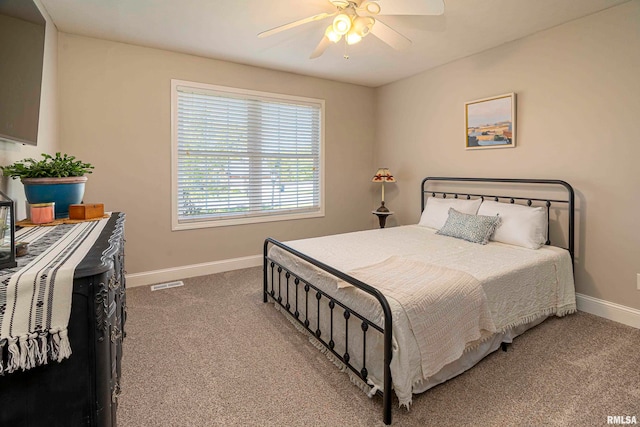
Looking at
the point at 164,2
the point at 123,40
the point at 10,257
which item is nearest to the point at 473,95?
the point at 164,2

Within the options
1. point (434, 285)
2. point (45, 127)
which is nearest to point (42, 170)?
point (45, 127)

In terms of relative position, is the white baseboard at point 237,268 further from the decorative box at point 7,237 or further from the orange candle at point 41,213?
the decorative box at point 7,237

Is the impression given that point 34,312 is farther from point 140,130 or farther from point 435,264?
point 140,130

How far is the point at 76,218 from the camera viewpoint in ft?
5.93

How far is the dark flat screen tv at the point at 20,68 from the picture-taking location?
1.46 metres

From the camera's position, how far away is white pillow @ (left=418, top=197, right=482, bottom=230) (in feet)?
11.2

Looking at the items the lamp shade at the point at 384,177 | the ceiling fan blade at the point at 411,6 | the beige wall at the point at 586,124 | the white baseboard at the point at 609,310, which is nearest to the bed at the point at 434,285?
the beige wall at the point at 586,124

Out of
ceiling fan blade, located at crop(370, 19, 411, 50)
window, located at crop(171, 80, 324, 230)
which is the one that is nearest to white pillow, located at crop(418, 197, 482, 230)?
window, located at crop(171, 80, 324, 230)

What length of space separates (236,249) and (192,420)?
2.58 metres

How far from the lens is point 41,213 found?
5.43 feet

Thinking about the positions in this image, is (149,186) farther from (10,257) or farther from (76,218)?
(10,257)

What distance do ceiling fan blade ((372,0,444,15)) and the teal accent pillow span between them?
1855mm

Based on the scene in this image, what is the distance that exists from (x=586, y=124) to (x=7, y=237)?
12.4 ft

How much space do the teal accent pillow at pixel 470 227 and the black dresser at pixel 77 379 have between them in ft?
9.51
